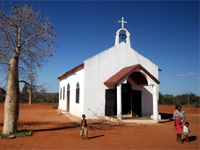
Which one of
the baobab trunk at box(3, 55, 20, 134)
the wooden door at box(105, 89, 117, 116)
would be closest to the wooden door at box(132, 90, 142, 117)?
the wooden door at box(105, 89, 117, 116)

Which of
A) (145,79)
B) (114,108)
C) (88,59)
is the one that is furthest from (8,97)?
(145,79)

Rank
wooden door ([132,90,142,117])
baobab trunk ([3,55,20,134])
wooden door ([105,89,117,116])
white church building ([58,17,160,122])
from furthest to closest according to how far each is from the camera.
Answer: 1. wooden door ([132,90,142,117])
2. wooden door ([105,89,117,116])
3. white church building ([58,17,160,122])
4. baobab trunk ([3,55,20,134])

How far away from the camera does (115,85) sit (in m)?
14.1

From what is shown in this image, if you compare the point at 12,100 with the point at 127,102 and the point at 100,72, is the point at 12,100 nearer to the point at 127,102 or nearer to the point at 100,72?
the point at 100,72

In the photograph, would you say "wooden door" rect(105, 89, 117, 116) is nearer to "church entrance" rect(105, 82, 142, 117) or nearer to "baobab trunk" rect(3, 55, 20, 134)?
"church entrance" rect(105, 82, 142, 117)

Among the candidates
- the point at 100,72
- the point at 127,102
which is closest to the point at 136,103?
the point at 127,102

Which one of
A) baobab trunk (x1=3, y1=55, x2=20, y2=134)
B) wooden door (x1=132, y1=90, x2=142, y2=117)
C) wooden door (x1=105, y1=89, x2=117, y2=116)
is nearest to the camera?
baobab trunk (x1=3, y1=55, x2=20, y2=134)

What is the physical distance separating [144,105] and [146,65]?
11.0ft

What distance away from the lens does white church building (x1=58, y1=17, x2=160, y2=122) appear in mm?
13172

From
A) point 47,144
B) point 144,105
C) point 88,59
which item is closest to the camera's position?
point 47,144

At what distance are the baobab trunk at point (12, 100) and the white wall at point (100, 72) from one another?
589cm

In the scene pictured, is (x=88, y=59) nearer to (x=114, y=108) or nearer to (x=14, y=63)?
(x=114, y=108)

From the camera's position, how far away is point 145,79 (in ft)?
46.8

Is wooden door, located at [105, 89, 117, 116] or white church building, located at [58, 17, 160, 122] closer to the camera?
white church building, located at [58, 17, 160, 122]
